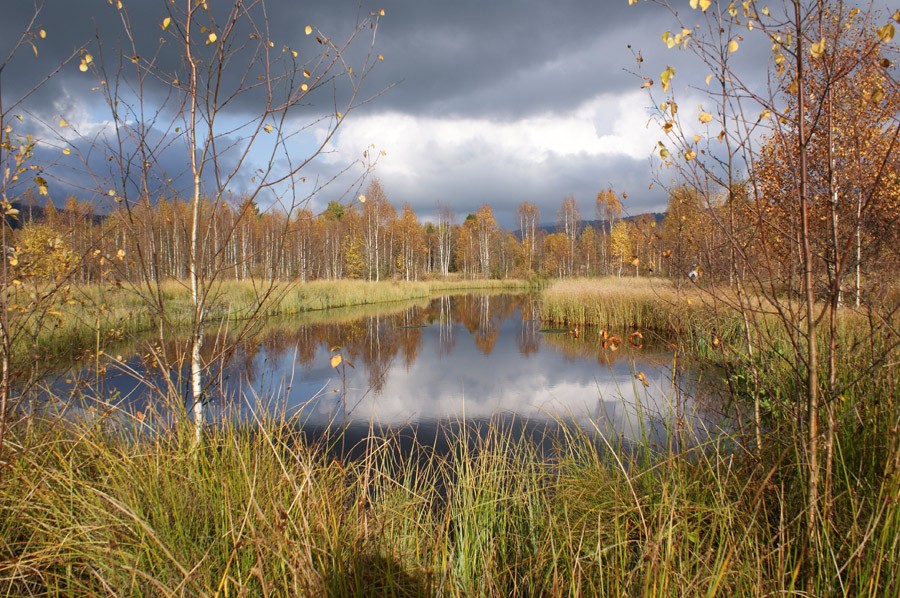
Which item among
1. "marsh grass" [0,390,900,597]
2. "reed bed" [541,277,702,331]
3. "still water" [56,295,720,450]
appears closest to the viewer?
"marsh grass" [0,390,900,597]

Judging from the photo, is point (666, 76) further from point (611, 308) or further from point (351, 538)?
point (611, 308)

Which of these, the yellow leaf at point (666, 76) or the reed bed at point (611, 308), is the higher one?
the yellow leaf at point (666, 76)

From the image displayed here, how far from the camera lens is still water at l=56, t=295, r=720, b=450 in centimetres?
372

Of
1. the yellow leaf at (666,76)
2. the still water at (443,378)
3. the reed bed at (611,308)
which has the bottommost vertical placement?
the still water at (443,378)

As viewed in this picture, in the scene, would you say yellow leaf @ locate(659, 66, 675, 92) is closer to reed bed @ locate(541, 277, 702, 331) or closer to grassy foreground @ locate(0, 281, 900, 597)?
grassy foreground @ locate(0, 281, 900, 597)

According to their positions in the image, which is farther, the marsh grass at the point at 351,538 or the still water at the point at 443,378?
the still water at the point at 443,378

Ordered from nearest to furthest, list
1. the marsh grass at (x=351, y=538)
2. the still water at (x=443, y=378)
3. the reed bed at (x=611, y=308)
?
1. the marsh grass at (x=351, y=538)
2. the still water at (x=443, y=378)
3. the reed bed at (x=611, y=308)

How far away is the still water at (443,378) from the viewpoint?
12.2ft

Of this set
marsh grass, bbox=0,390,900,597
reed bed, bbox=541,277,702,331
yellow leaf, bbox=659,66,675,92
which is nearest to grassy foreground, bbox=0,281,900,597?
marsh grass, bbox=0,390,900,597

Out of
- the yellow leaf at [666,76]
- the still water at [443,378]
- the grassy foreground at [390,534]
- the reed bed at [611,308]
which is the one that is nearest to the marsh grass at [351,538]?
the grassy foreground at [390,534]

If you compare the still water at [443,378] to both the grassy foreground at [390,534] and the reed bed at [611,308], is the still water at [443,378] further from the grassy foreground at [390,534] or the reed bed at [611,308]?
the reed bed at [611,308]

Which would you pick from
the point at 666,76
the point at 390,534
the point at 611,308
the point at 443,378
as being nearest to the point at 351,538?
the point at 390,534

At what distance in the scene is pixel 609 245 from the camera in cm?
4266

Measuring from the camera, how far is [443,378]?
845 centimetres
